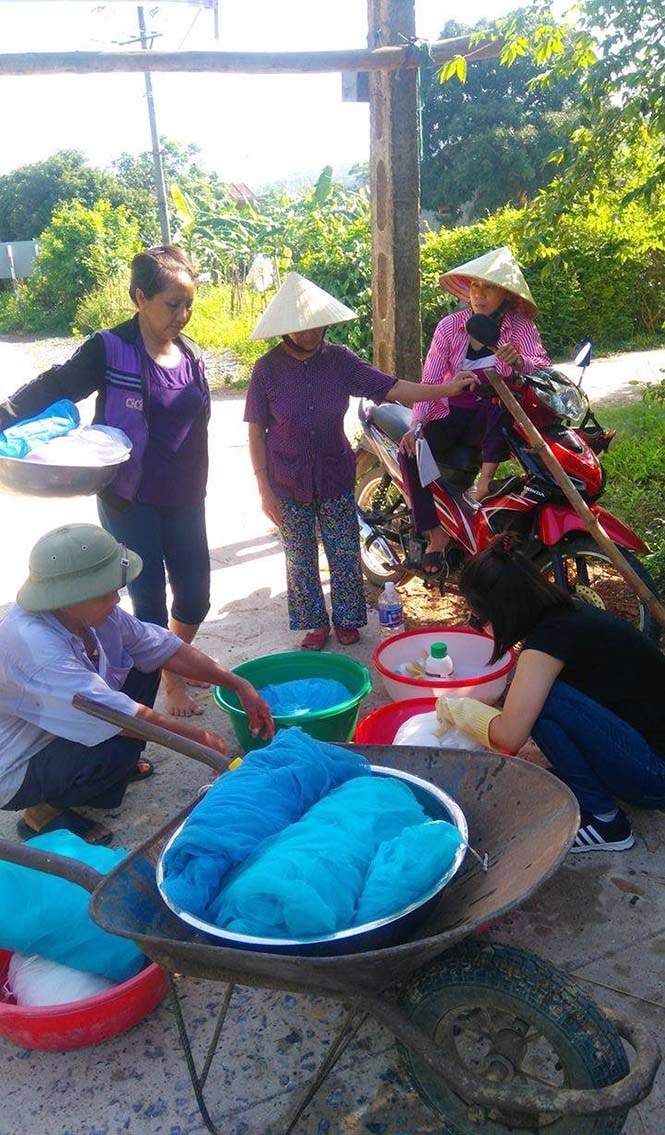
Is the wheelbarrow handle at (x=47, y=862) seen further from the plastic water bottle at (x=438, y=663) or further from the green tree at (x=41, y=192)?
the green tree at (x=41, y=192)

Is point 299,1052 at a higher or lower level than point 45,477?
lower

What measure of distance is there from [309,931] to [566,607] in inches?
54.0

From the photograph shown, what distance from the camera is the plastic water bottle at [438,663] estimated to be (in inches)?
140

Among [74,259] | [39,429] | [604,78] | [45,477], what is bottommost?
[74,259]

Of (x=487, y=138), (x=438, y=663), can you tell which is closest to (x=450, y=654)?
(x=438, y=663)

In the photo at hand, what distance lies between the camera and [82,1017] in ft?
6.93

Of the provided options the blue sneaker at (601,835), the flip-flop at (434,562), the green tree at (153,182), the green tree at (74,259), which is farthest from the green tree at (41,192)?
the blue sneaker at (601,835)

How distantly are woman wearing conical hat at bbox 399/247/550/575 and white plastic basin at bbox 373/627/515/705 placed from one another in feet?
2.20

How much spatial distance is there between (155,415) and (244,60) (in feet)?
5.94

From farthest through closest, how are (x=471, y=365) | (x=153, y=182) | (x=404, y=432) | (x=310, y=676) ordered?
(x=153, y=182) → (x=404, y=432) → (x=471, y=365) → (x=310, y=676)

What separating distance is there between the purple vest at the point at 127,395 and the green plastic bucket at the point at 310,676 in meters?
0.92

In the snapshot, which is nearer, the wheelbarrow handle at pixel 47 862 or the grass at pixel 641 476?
the wheelbarrow handle at pixel 47 862

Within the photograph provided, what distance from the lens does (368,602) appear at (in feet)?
16.3

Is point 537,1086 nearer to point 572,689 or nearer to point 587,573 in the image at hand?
point 572,689
